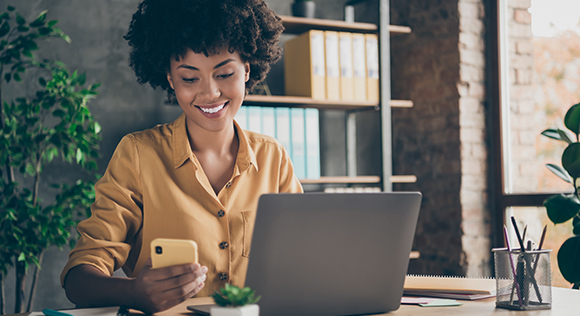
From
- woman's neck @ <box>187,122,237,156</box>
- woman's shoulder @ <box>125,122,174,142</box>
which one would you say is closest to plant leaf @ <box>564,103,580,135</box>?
woman's neck @ <box>187,122,237,156</box>

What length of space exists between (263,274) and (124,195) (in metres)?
0.58

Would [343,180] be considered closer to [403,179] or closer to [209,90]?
[403,179]

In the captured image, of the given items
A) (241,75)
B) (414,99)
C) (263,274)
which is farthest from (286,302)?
(414,99)

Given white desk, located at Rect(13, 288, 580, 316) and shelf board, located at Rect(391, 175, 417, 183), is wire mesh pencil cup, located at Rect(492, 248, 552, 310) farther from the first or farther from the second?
shelf board, located at Rect(391, 175, 417, 183)

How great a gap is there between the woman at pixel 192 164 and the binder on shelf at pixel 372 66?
5.51 ft

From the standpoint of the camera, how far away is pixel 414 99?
3.54 m

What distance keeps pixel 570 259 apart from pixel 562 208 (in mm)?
195

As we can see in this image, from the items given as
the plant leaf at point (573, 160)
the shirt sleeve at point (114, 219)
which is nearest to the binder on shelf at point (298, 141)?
the plant leaf at point (573, 160)

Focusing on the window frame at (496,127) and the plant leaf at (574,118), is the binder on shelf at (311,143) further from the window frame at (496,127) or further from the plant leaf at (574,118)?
the plant leaf at (574,118)

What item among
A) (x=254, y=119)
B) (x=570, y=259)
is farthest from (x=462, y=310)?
(x=254, y=119)

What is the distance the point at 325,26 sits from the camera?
3160 millimetres

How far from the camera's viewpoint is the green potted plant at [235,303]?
816 millimetres

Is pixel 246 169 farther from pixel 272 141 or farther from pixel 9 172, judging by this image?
pixel 9 172

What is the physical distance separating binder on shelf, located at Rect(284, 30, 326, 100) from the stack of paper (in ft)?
5.60
